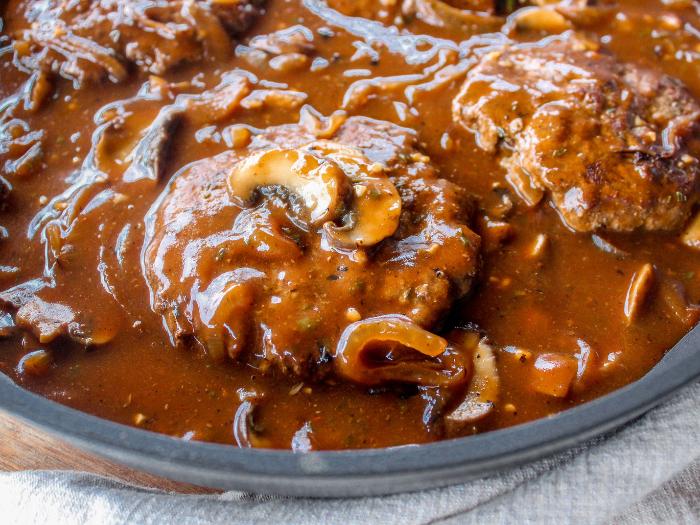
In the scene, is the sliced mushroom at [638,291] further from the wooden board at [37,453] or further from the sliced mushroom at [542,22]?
the wooden board at [37,453]

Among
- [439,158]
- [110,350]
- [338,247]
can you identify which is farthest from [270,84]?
[110,350]

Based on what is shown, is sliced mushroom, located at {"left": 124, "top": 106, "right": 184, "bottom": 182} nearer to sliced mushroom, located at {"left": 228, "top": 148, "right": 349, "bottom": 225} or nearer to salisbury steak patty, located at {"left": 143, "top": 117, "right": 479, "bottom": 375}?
salisbury steak patty, located at {"left": 143, "top": 117, "right": 479, "bottom": 375}

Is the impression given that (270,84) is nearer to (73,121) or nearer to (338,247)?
(73,121)

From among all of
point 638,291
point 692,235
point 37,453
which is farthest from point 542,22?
point 37,453

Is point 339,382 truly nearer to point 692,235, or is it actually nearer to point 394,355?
point 394,355

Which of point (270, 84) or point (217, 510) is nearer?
point (217, 510)

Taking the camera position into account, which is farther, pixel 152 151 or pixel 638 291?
pixel 152 151
